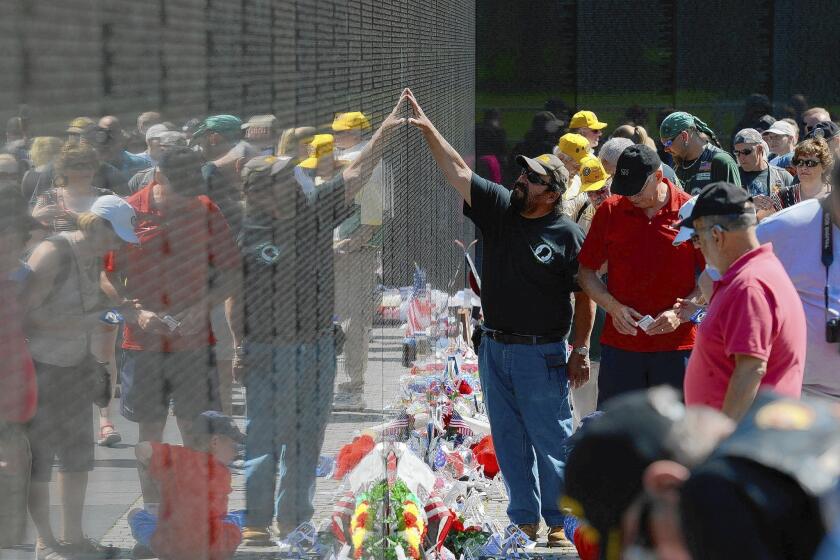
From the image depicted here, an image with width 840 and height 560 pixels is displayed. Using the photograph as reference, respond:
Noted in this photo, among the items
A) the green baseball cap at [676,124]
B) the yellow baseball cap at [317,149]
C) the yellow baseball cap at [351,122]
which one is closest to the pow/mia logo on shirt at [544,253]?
the yellow baseball cap at [351,122]

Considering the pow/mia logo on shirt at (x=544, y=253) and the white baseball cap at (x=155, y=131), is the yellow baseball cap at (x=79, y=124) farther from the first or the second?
the pow/mia logo on shirt at (x=544, y=253)

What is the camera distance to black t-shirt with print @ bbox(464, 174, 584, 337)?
4805 millimetres

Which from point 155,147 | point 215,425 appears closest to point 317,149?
point 215,425

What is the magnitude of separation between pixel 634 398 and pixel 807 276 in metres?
2.53

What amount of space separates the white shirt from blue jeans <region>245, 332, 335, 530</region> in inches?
69.3

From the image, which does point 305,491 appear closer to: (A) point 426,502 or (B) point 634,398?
(B) point 634,398

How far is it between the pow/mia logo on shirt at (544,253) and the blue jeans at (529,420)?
0.34 metres

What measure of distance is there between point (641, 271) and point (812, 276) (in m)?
0.93

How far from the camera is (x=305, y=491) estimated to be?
2566mm

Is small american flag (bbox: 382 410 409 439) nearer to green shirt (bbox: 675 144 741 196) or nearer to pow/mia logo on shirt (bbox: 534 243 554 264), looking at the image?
pow/mia logo on shirt (bbox: 534 243 554 264)

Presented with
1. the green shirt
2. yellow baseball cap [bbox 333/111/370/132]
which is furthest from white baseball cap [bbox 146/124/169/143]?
the green shirt

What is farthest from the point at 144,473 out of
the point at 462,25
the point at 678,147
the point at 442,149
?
the point at 462,25

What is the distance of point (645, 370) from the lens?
4.73m

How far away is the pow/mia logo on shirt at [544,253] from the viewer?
15.7 feet
